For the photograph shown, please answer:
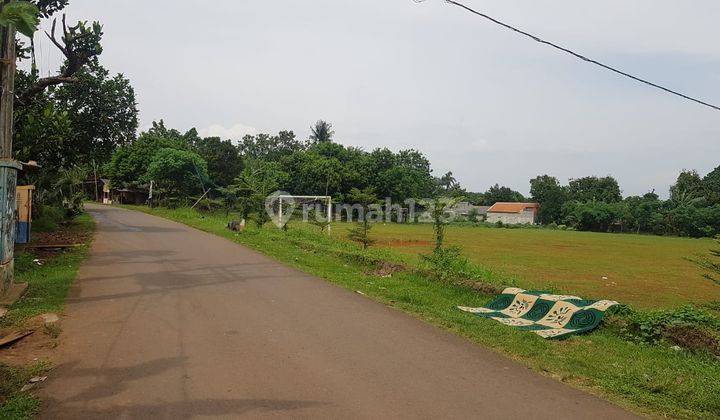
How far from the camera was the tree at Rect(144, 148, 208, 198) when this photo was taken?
47.1 m

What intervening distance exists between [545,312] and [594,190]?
93494 millimetres

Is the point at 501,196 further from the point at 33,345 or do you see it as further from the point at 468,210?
the point at 33,345

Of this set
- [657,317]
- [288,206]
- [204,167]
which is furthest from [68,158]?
[204,167]

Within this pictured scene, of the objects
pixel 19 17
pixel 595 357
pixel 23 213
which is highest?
pixel 19 17

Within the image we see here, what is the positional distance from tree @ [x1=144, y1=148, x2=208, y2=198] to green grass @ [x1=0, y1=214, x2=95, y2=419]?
33343 millimetres

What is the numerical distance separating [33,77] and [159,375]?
15214 millimetres

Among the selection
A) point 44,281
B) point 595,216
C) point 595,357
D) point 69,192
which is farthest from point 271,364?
point 595,216

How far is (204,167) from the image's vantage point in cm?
5094

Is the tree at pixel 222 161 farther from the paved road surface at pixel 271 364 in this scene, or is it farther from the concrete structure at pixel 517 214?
the paved road surface at pixel 271 364

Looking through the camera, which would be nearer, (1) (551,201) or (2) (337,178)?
(2) (337,178)

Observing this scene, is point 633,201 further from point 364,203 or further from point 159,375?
point 159,375

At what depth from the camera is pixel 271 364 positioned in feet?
17.4

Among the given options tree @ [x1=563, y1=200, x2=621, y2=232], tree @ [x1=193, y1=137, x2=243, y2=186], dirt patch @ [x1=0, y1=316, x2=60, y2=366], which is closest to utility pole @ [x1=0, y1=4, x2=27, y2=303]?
dirt patch @ [x1=0, y1=316, x2=60, y2=366]

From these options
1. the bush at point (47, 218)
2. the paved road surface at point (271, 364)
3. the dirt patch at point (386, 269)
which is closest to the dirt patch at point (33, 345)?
the paved road surface at point (271, 364)
